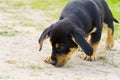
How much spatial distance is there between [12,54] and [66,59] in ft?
3.92

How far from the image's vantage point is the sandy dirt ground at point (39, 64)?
716 cm

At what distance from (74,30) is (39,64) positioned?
859 millimetres

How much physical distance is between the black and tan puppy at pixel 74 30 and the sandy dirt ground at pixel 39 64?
23 cm

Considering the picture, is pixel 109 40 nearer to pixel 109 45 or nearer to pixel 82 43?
pixel 109 45

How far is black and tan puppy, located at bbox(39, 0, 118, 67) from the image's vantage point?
741cm

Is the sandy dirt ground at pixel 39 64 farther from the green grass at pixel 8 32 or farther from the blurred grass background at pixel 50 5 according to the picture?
the blurred grass background at pixel 50 5

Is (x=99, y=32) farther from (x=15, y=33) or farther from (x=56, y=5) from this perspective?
(x=56, y=5)

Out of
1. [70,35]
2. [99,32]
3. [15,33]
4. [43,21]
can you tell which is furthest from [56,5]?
[70,35]

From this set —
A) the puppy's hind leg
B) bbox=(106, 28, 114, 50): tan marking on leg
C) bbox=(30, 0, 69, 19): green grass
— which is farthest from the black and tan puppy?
bbox=(30, 0, 69, 19): green grass

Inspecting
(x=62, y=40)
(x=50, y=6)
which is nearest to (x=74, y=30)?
(x=62, y=40)

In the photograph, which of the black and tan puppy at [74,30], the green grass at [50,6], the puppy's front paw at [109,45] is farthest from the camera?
the green grass at [50,6]

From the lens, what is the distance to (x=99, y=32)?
27.9 feet

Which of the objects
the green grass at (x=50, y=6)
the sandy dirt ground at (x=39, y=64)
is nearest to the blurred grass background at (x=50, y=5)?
the green grass at (x=50, y=6)

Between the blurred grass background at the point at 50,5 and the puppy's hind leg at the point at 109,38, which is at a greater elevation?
the puppy's hind leg at the point at 109,38
